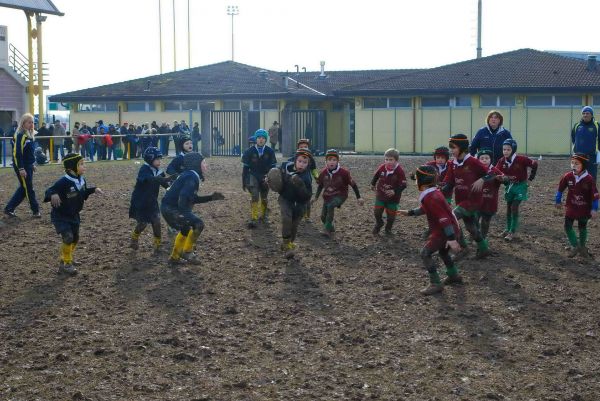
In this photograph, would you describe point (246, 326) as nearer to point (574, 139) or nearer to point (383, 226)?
point (383, 226)

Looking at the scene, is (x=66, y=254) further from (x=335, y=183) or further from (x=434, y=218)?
(x=335, y=183)

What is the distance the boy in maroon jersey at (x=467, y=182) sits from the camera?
11883 mm

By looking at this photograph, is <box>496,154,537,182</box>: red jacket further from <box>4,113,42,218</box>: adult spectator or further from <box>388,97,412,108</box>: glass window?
<box>388,97,412,108</box>: glass window

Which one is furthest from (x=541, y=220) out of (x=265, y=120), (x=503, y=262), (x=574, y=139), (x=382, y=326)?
(x=265, y=120)

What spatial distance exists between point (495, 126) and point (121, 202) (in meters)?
8.25

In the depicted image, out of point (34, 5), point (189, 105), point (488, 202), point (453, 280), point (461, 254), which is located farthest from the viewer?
point (189, 105)

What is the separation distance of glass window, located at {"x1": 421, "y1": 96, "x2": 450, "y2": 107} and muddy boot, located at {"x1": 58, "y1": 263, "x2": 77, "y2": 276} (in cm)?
3330

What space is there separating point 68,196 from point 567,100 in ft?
106

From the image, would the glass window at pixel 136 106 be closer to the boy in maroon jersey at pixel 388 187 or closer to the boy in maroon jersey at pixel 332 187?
the boy in maroon jersey at pixel 332 187

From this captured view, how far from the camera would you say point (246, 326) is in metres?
8.76

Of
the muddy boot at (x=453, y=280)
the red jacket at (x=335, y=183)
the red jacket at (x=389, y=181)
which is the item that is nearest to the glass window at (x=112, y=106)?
the red jacket at (x=335, y=183)

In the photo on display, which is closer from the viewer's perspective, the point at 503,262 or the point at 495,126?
the point at 503,262

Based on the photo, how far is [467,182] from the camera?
478 inches

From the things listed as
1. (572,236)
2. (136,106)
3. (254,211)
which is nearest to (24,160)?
(254,211)
